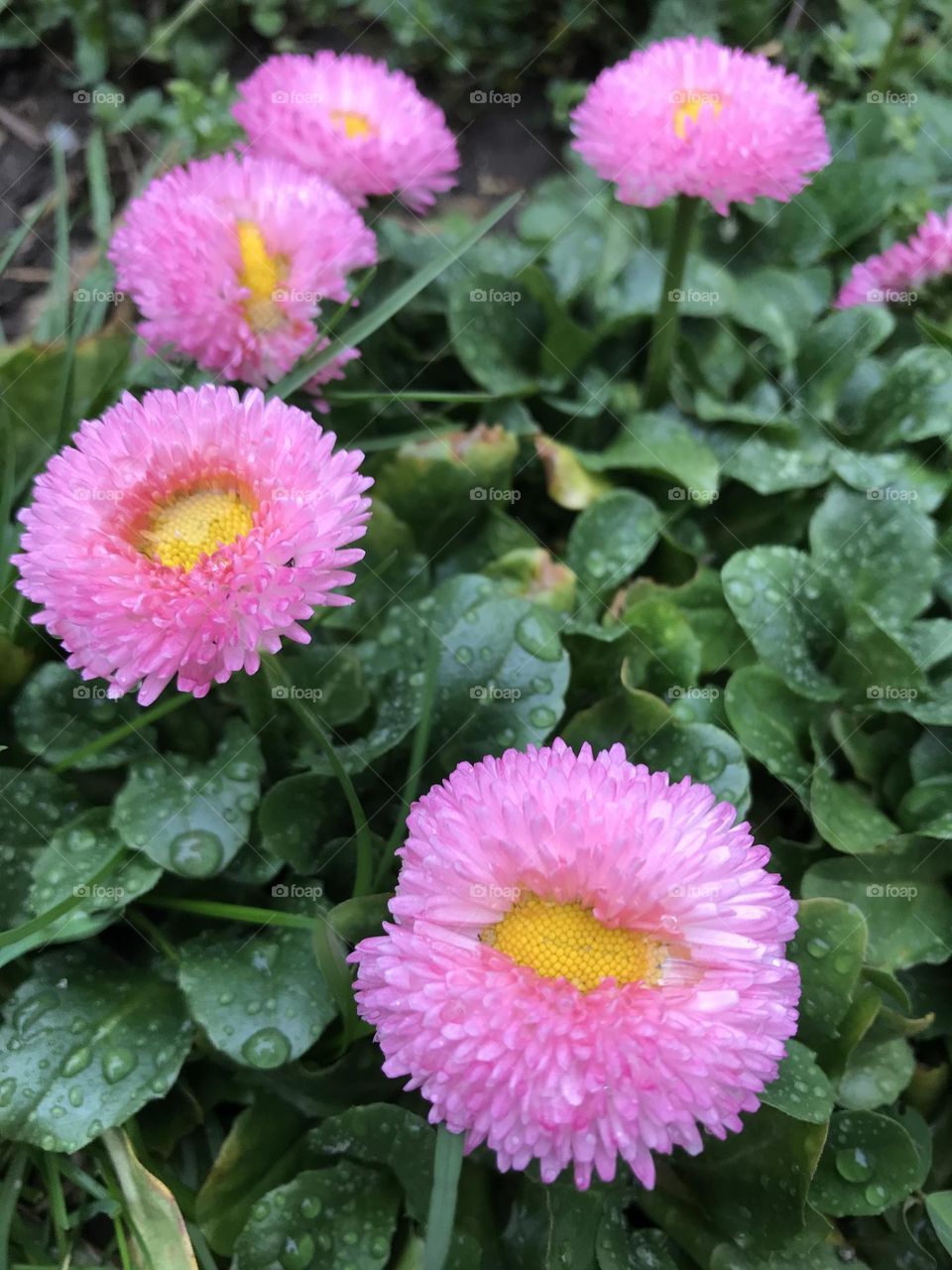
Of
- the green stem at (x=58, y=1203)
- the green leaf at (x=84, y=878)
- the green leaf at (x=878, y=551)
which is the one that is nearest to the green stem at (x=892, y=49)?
the green leaf at (x=878, y=551)

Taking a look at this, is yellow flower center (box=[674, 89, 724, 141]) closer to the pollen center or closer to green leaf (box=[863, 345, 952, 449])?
green leaf (box=[863, 345, 952, 449])

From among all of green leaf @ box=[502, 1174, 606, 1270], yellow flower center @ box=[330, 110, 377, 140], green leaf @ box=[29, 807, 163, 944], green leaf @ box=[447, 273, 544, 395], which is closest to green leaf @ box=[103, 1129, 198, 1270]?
green leaf @ box=[29, 807, 163, 944]

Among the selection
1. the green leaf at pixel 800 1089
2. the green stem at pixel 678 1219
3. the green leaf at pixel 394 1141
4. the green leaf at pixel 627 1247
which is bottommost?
the green stem at pixel 678 1219

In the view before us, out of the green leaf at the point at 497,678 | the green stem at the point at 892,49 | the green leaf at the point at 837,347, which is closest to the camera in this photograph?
the green leaf at the point at 497,678

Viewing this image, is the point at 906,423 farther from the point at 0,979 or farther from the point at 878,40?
the point at 0,979

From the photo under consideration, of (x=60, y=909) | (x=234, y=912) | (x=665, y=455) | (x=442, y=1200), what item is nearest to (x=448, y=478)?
(x=665, y=455)

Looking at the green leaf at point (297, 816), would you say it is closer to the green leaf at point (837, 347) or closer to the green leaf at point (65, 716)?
the green leaf at point (65, 716)

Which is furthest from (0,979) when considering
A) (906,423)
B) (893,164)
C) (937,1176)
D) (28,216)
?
(893,164)
